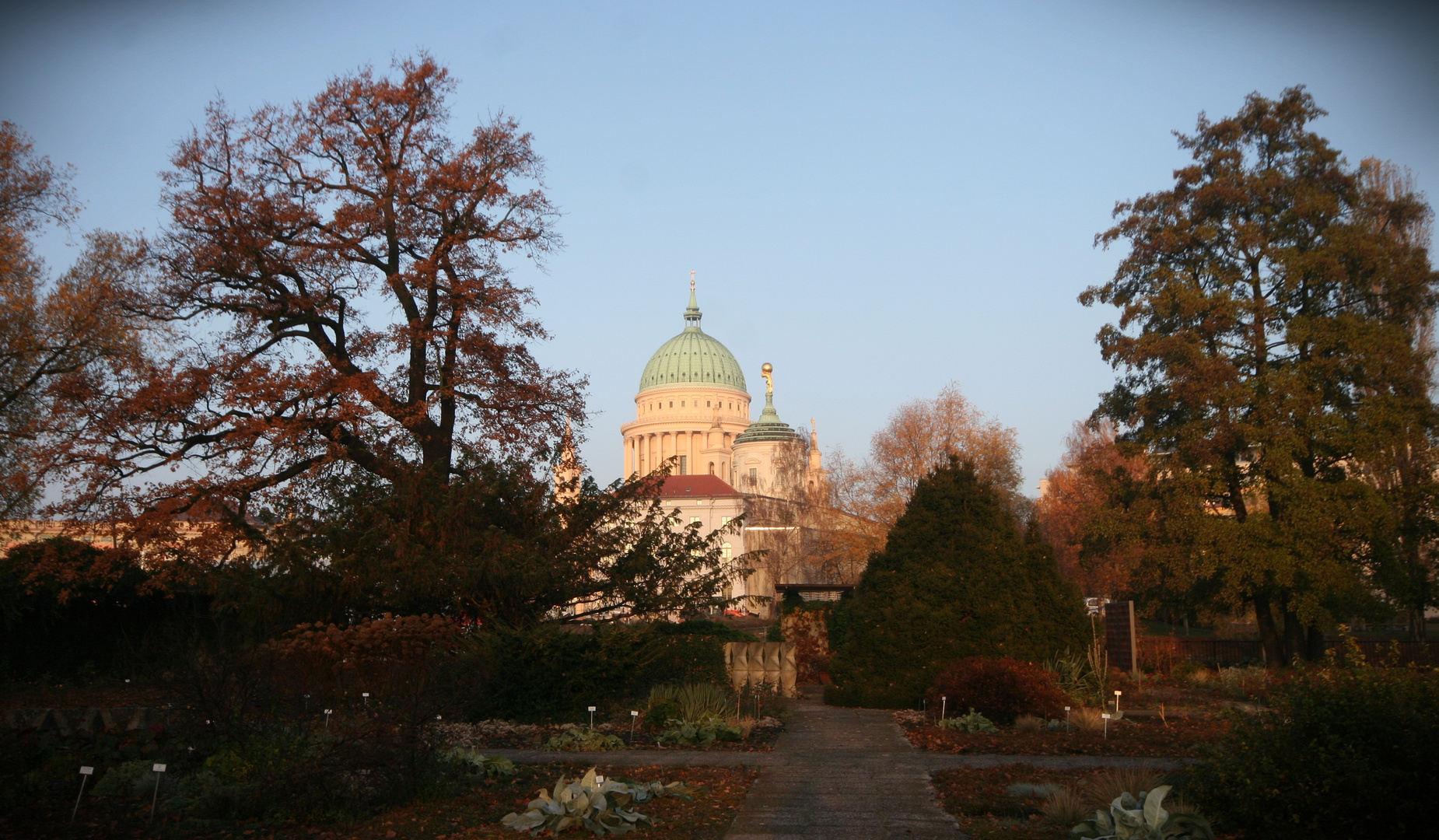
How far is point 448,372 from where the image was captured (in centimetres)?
1950

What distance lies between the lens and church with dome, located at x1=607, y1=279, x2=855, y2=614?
2447 inches

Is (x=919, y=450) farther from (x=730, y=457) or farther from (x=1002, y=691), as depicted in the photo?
(x=730, y=457)

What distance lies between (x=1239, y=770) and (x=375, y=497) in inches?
548

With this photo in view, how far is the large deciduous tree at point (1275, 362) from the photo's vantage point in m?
24.3

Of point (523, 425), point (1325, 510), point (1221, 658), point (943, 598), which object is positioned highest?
point (523, 425)

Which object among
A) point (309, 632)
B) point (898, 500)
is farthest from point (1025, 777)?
point (898, 500)

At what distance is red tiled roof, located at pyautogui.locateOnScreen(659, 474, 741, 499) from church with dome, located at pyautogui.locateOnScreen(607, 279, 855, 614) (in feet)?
0.47

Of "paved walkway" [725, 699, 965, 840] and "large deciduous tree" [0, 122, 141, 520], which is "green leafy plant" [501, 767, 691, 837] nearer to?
"paved walkway" [725, 699, 965, 840]

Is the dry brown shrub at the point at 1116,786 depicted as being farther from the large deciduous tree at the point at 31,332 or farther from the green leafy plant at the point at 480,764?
the large deciduous tree at the point at 31,332

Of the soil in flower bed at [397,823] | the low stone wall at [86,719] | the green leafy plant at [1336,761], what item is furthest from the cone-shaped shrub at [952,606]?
the low stone wall at [86,719]

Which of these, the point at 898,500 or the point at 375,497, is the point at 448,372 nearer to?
the point at 375,497

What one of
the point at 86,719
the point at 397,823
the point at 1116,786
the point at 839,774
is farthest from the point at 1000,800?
the point at 86,719

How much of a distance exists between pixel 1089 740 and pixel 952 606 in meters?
4.64

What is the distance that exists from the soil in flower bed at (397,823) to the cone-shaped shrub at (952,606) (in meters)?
8.32
